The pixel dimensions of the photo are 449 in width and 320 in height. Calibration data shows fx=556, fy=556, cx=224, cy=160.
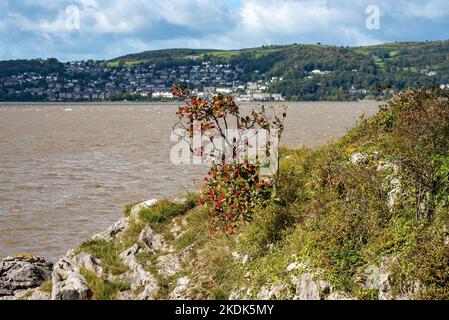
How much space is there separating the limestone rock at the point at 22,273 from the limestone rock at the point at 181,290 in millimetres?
5246

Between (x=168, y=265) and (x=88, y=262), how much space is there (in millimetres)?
2032

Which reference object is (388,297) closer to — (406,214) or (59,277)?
(406,214)

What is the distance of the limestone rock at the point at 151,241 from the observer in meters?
12.5

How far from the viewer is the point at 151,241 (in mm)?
12797

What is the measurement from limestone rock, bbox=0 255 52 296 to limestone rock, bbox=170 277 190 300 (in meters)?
5.25

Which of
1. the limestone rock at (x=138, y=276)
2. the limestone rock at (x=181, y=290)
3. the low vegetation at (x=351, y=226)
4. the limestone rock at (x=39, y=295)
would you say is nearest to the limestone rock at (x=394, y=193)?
the low vegetation at (x=351, y=226)

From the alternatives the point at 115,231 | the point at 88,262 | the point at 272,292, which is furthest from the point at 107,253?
the point at 272,292

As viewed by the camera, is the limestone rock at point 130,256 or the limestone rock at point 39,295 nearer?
the limestone rock at point 39,295

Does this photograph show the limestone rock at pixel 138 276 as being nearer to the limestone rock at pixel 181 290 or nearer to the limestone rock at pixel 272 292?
the limestone rock at pixel 181 290

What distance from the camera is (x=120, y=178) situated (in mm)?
30797

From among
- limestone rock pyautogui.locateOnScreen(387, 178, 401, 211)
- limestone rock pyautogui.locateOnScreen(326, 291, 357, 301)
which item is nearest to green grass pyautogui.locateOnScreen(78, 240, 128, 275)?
limestone rock pyautogui.locateOnScreen(326, 291, 357, 301)

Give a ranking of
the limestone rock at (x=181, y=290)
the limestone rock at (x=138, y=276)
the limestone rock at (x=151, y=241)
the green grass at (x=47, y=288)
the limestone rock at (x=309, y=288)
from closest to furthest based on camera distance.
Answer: the limestone rock at (x=309, y=288) < the limestone rock at (x=181, y=290) < the limestone rock at (x=138, y=276) < the green grass at (x=47, y=288) < the limestone rock at (x=151, y=241)

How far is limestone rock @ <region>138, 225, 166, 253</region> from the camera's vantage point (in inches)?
492
